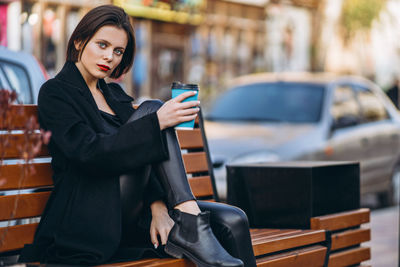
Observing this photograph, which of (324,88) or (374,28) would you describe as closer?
(324,88)

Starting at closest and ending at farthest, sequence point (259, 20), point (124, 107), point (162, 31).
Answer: point (124, 107)
point (162, 31)
point (259, 20)

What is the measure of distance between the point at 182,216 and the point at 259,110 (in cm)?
585

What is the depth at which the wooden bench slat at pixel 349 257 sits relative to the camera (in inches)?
175

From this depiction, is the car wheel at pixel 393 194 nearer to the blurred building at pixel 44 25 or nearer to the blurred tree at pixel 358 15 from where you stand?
the blurred building at pixel 44 25

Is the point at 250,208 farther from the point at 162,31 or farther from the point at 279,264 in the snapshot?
the point at 162,31

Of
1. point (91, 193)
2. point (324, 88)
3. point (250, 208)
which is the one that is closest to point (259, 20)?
point (324, 88)

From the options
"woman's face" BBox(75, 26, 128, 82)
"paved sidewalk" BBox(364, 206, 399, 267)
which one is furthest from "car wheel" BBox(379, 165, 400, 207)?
"woman's face" BBox(75, 26, 128, 82)

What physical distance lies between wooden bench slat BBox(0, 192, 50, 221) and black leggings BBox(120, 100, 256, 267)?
38 cm

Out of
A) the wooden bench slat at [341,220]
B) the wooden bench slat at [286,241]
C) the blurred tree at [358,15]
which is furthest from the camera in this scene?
the blurred tree at [358,15]

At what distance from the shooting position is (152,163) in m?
3.21

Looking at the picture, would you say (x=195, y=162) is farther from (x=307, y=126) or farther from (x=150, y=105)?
(x=307, y=126)

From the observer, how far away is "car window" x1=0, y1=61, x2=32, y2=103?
4.86 metres

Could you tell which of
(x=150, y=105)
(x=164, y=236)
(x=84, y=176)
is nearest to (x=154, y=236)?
(x=164, y=236)

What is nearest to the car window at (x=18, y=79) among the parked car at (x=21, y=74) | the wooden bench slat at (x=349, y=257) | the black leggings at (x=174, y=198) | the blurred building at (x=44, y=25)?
the parked car at (x=21, y=74)
